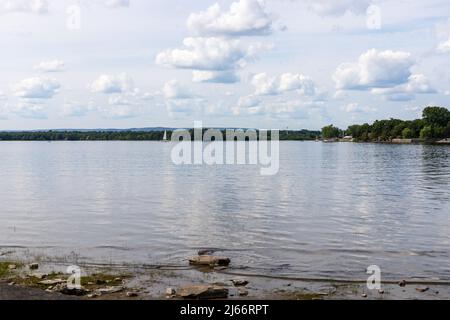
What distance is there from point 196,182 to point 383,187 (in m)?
20.8

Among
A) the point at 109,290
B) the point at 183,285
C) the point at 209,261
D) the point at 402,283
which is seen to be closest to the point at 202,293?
the point at 183,285

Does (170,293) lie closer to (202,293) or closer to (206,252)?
(202,293)

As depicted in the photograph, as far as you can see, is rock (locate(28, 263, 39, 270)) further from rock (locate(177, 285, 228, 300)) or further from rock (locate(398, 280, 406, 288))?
rock (locate(398, 280, 406, 288))

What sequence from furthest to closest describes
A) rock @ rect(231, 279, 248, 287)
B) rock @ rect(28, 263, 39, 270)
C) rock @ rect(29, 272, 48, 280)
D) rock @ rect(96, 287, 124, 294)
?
rock @ rect(28, 263, 39, 270) → rock @ rect(29, 272, 48, 280) → rock @ rect(231, 279, 248, 287) → rock @ rect(96, 287, 124, 294)

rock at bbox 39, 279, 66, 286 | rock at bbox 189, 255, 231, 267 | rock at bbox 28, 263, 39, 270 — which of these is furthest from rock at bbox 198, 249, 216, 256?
rock at bbox 39, 279, 66, 286

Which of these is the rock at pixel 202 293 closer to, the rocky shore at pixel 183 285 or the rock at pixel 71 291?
the rocky shore at pixel 183 285

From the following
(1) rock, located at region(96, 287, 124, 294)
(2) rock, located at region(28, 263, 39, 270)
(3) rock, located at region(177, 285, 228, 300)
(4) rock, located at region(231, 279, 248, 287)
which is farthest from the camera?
(2) rock, located at region(28, 263, 39, 270)

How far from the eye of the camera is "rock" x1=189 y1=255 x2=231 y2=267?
22656 millimetres

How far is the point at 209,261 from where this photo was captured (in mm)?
22734

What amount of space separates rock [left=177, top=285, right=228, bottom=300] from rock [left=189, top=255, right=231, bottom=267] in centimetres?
523

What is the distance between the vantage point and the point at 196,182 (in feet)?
214
